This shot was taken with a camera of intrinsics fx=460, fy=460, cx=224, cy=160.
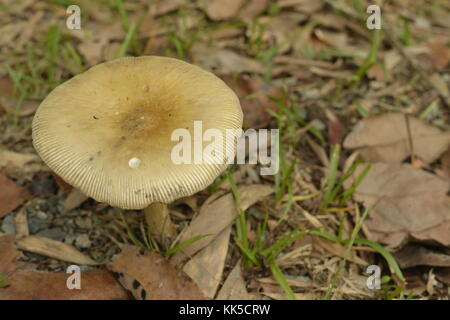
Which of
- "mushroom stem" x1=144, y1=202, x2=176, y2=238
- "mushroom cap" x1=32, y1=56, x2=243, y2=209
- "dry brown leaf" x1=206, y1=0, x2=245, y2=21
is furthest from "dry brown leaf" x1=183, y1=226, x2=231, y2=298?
"dry brown leaf" x1=206, y1=0, x2=245, y2=21

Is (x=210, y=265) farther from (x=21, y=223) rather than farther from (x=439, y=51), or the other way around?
(x=439, y=51)

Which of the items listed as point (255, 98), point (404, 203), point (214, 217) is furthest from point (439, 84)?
point (214, 217)

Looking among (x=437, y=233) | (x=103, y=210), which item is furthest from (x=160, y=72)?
(x=437, y=233)

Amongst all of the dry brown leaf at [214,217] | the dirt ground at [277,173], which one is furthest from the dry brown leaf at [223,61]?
the dry brown leaf at [214,217]

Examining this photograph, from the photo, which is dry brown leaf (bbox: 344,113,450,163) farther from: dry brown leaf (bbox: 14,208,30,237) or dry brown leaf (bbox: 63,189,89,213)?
dry brown leaf (bbox: 14,208,30,237)

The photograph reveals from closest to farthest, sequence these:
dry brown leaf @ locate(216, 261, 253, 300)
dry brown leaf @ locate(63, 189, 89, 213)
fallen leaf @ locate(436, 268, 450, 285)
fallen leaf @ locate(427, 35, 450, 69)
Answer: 1. dry brown leaf @ locate(216, 261, 253, 300)
2. fallen leaf @ locate(436, 268, 450, 285)
3. dry brown leaf @ locate(63, 189, 89, 213)
4. fallen leaf @ locate(427, 35, 450, 69)
